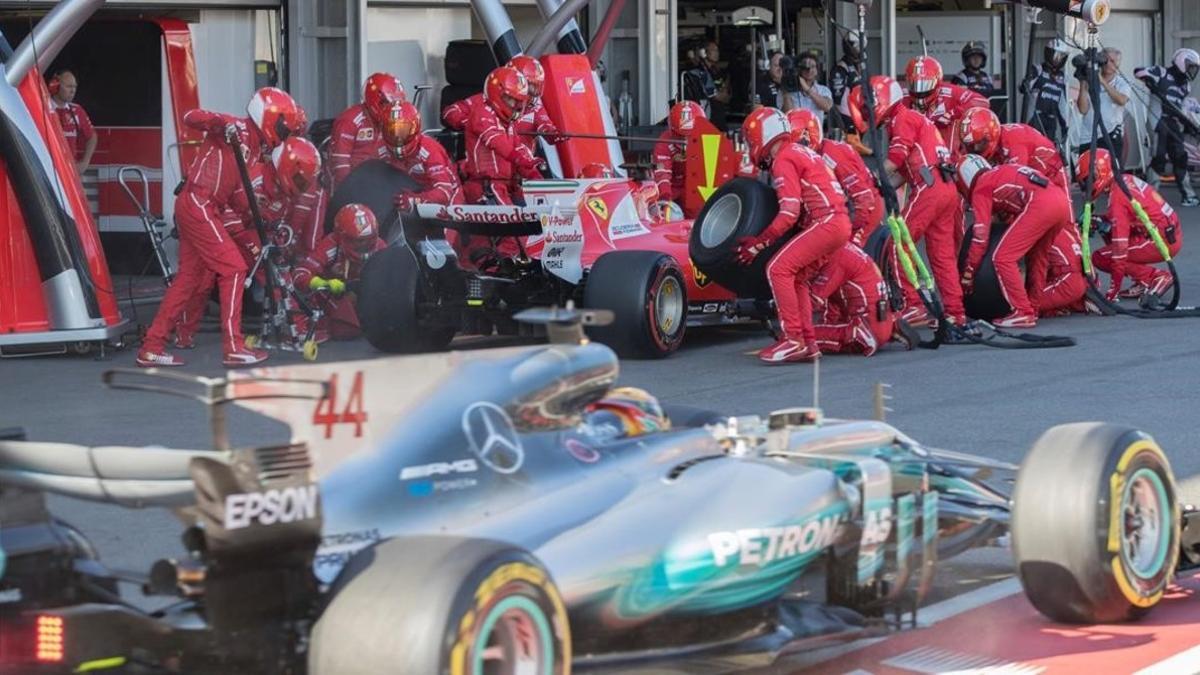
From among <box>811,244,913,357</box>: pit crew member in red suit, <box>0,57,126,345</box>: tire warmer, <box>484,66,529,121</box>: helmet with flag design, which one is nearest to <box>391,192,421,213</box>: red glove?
<box>484,66,529,121</box>: helmet with flag design

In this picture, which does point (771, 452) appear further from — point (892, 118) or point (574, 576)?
point (892, 118)

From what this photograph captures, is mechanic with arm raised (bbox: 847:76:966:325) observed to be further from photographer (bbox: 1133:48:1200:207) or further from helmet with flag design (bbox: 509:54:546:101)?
photographer (bbox: 1133:48:1200:207)

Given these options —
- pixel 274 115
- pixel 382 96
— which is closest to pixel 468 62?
pixel 382 96

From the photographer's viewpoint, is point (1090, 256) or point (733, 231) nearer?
point (733, 231)

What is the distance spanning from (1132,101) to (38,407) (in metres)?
19.5

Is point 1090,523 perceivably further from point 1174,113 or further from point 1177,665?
point 1174,113

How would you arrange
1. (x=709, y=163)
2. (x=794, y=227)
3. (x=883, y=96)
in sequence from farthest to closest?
(x=709, y=163)
(x=883, y=96)
(x=794, y=227)

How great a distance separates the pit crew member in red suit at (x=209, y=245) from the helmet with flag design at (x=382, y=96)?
4.40 ft

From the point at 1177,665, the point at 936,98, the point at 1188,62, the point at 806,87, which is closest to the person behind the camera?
the point at 1177,665

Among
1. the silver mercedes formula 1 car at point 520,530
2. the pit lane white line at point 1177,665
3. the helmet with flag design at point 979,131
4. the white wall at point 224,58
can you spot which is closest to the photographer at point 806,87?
the white wall at point 224,58

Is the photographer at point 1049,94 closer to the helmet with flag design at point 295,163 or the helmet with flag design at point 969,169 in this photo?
the helmet with flag design at point 969,169

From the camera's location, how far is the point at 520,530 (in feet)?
15.9

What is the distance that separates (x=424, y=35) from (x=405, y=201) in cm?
795

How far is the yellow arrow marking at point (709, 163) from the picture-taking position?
1544cm
